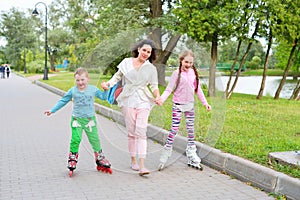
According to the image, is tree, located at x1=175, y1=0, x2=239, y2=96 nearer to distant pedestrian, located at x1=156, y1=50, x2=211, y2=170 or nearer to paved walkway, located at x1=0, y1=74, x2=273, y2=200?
paved walkway, located at x1=0, y1=74, x2=273, y2=200

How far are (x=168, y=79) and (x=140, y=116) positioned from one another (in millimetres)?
959

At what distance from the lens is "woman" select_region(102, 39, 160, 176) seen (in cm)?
548

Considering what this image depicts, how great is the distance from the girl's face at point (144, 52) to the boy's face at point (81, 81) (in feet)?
2.67

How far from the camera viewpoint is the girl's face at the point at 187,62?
5.69 meters

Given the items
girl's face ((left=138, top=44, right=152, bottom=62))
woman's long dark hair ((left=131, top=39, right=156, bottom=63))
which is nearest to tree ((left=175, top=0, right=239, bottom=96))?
woman's long dark hair ((left=131, top=39, right=156, bottom=63))

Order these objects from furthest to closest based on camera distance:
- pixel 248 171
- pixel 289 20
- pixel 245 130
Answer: pixel 289 20, pixel 245 130, pixel 248 171

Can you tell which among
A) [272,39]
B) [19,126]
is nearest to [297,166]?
[19,126]

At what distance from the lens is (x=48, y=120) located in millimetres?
10898

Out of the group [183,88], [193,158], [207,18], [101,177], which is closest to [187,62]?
[183,88]

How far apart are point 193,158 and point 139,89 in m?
1.37

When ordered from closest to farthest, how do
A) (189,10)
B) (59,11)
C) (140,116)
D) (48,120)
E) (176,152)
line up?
(140,116) < (176,152) < (48,120) < (189,10) < (59,11)

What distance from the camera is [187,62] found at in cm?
571

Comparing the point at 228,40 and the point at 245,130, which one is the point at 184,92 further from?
the point at 228,40

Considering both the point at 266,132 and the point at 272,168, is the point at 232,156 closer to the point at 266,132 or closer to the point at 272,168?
the point at 272,168
